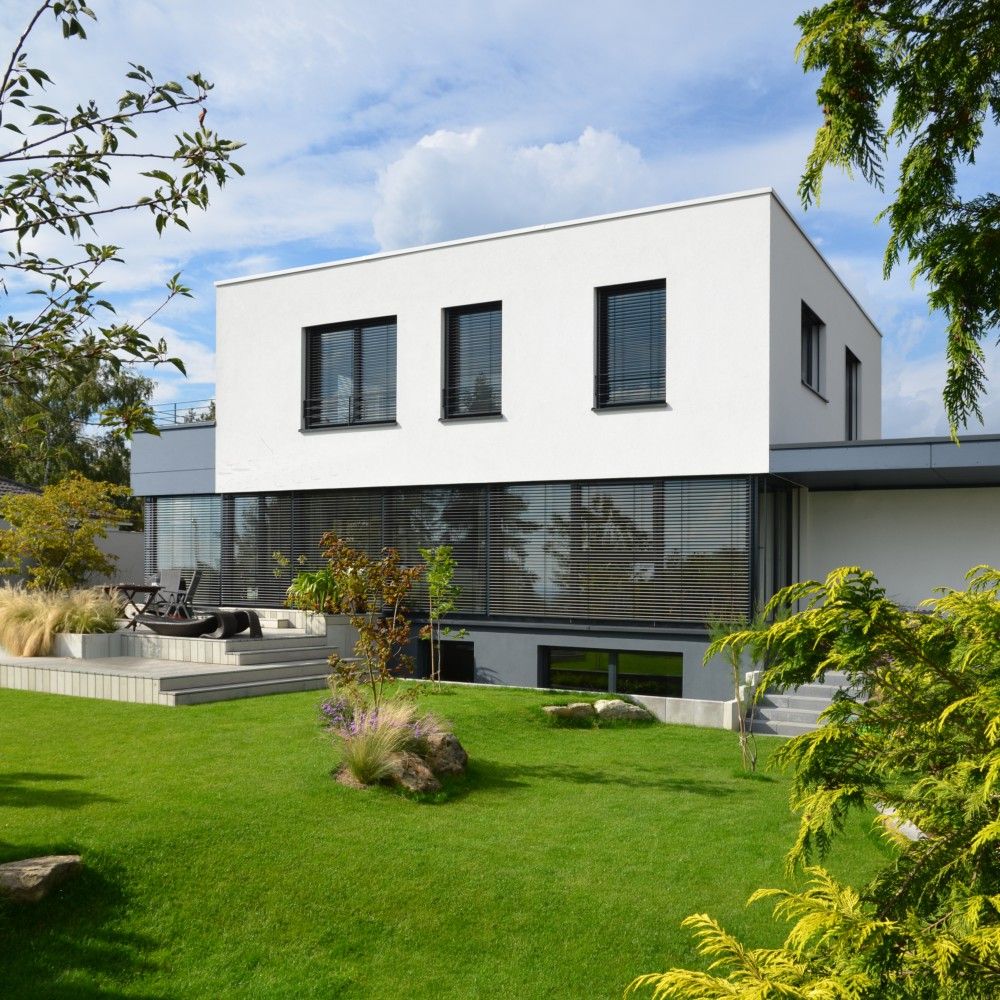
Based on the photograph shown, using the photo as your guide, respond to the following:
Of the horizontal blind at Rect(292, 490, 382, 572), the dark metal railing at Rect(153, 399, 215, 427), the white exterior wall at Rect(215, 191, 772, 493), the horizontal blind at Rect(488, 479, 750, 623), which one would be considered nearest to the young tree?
the horizontal blind at Rect(488, 479, 750, 623)

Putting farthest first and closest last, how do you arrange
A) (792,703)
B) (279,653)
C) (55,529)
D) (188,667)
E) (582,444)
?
1. (55,529)
2. (582,444)
3. (279,653)
4. (188,667)
5. (792,703)

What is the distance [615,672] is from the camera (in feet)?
50.2

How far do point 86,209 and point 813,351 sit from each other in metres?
15.5

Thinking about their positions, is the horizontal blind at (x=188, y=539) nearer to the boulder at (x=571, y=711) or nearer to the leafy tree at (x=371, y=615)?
the leafy tree at (x=371, y=615)

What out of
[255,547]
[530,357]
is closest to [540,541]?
[530,357]

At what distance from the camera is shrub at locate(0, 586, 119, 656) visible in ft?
49.8

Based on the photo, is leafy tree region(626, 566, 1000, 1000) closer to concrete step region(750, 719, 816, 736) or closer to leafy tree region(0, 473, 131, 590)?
concrete step region(750, 719, 816, 736)

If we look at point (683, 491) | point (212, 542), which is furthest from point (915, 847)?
point (212, 542)

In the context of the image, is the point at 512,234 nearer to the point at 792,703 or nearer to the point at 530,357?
the point at 530,357

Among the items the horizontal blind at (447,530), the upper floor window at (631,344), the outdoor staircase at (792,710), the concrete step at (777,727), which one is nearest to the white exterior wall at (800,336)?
the upper floor window at (631,344)

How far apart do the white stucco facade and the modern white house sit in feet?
0.13

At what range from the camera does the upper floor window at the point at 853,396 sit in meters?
20.7

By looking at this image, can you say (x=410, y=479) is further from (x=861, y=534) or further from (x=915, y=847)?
(x=915, y=847)

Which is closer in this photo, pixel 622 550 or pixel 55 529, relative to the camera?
pixel 622 550
